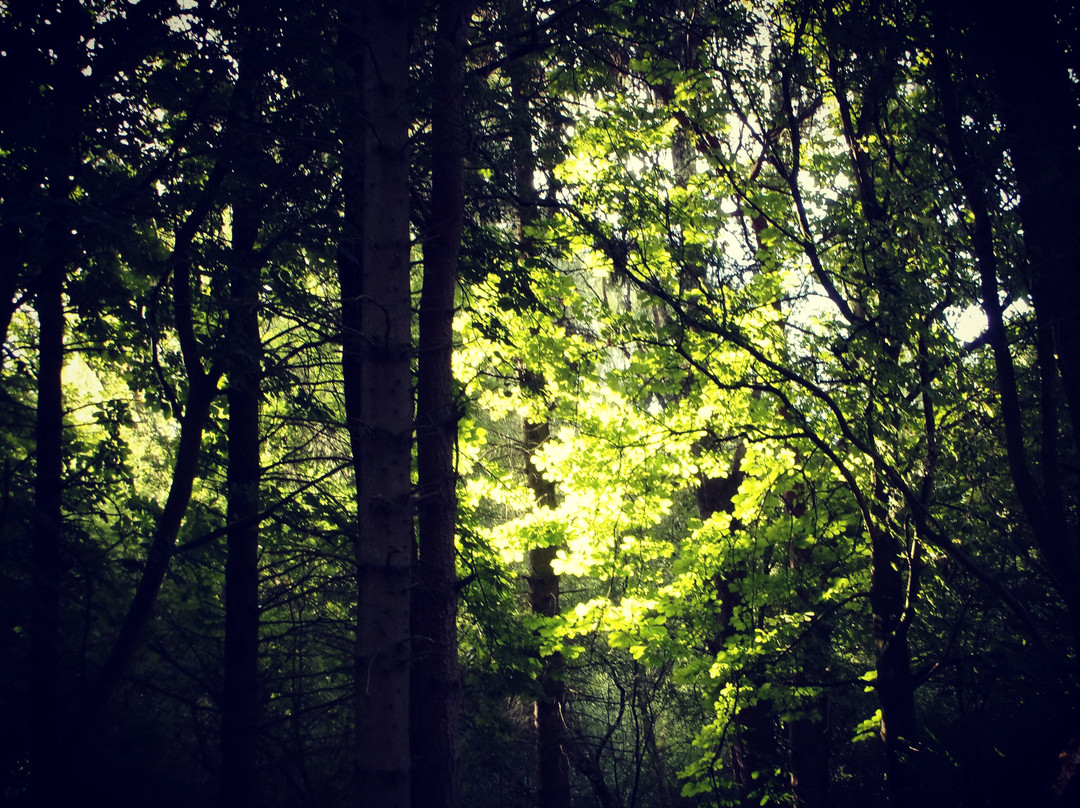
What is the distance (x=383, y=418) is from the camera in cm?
429

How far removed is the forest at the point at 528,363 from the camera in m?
4.49

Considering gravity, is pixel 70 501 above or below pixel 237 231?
below

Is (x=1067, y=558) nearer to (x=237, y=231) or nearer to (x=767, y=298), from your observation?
(x=767, y=298)

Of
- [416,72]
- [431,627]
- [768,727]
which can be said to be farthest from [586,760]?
[416,72]

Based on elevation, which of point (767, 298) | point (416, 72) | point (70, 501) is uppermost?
point (416, 72)

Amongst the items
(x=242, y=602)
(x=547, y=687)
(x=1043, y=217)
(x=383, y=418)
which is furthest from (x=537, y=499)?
(x=1043, y=217)

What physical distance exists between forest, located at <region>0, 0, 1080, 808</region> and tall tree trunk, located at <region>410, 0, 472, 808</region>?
0.10 feet

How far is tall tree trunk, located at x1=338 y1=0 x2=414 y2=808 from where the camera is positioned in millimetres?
3922

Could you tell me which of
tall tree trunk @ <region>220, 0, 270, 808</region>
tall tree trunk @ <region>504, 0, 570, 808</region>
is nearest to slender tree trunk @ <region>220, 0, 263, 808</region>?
tall tree trunk @ <region>220, 0, 270, 808</region>

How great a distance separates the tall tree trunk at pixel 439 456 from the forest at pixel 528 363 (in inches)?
1.3

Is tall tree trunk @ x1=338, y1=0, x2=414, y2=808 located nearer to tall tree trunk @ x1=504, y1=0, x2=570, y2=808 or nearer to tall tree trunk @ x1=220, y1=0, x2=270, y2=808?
tall tree trunk @ x1=220, y1=0, x2=270, y2=808

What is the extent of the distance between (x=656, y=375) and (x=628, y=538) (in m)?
2.30

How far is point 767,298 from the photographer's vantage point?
744cm

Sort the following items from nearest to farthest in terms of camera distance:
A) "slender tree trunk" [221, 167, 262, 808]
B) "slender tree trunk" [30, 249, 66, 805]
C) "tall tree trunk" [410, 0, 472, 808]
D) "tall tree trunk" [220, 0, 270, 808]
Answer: "slender tree trunk" [30, 249, 66, 805], "tall tree trunk" [220, 0, 270, 808], "tall tree trunk" [410, 0, 472, 808], "slender tree trunk" [221, 167, 262, 808]
